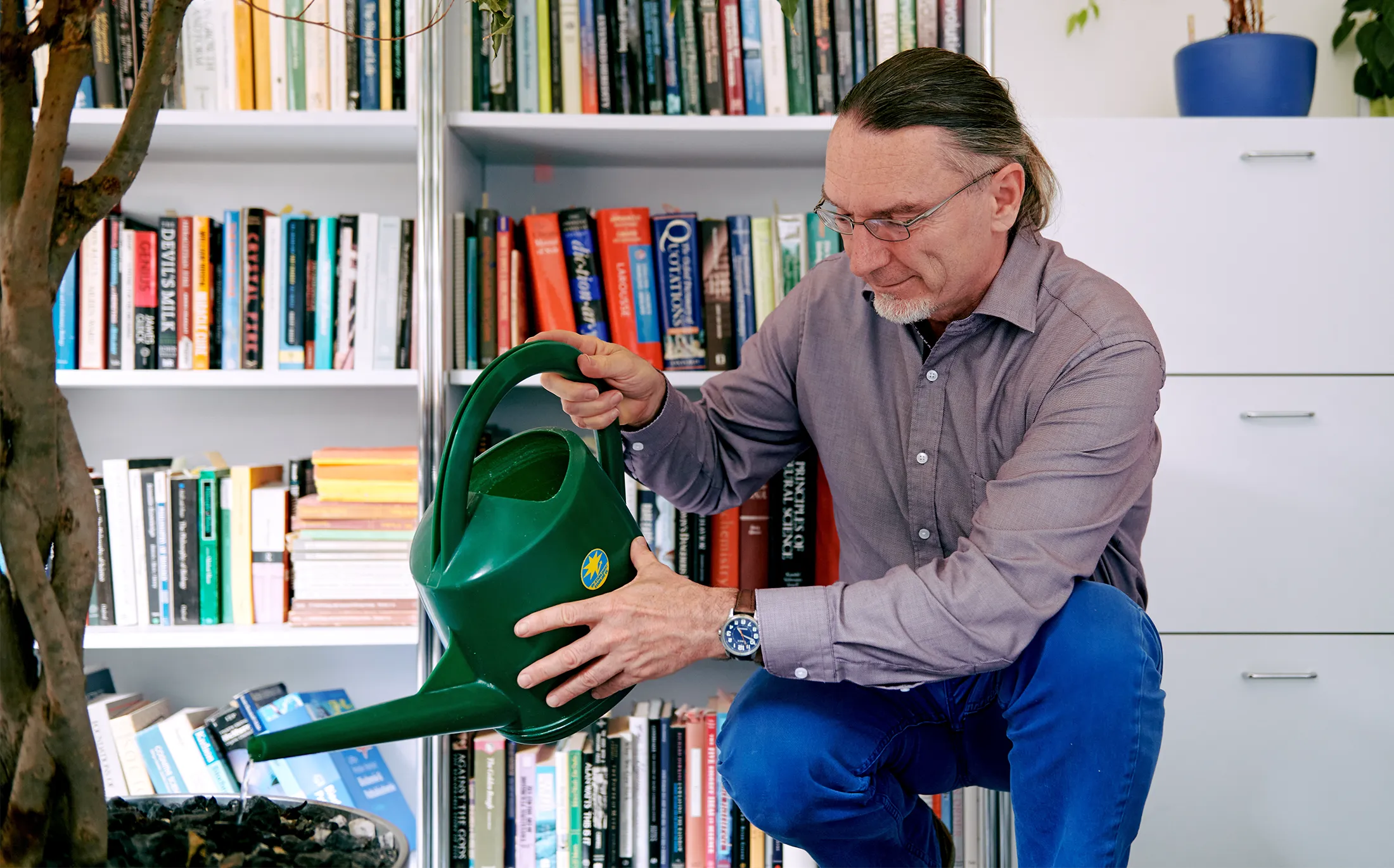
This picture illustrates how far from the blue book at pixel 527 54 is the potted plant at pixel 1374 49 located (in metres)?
1.29

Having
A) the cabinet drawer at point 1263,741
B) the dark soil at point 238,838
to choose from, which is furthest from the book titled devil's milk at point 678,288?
the dark soil at point 238,838

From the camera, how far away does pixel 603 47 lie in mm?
1482

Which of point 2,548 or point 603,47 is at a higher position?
point 603,47

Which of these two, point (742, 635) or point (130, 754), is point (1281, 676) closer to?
point (742, 635)

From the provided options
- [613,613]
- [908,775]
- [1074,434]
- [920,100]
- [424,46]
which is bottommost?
[908,775]

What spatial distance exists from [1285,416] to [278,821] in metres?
1.33

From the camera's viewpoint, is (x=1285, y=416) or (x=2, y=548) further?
(x=1285, y=416)

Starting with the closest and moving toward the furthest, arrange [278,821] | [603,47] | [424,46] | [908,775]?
1. [278,821]
2. [908,775]
3. [424,46]
4. [603,47]

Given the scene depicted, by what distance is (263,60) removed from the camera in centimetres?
146

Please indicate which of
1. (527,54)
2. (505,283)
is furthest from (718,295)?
(527,54)

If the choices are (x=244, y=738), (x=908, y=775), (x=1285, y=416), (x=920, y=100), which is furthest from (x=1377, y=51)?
(x=244, y=738)

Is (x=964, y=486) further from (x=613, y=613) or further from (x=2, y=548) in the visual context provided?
(x=2, y=548)

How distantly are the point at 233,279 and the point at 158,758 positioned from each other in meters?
0.72

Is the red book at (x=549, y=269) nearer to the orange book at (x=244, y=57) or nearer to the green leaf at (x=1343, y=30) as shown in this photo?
the orange book at (x=244, y=57)
